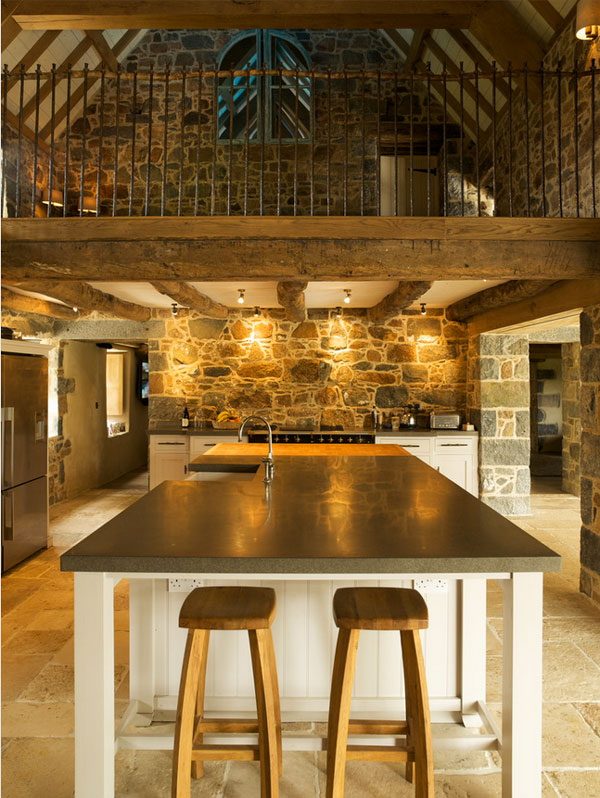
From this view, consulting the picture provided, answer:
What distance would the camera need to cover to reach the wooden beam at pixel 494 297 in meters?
4.49

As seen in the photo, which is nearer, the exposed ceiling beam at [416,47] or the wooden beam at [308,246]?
the wooden beam at [308,246]

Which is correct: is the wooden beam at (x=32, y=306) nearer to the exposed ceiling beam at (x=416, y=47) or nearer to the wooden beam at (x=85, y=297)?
the wooden beam at (x=85, y=297)

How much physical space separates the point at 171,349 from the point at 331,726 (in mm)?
5666

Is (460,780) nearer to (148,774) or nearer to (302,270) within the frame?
(148,774)

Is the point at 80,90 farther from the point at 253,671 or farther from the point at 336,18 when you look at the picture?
the point at 253,671

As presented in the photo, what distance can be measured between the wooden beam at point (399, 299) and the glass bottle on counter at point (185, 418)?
2.48m

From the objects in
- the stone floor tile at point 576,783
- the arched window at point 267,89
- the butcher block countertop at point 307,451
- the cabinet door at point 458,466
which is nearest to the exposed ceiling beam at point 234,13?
the arched window at point 267,89

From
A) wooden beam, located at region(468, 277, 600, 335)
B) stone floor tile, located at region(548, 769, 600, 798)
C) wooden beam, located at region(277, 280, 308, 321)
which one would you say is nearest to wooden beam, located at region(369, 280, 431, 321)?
wooden beam, located at region(277, 280, 308, 321)

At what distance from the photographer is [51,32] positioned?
585 centimetres

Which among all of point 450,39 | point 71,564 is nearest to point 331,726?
point 71,564

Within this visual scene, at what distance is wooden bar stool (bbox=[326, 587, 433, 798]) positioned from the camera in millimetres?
1839

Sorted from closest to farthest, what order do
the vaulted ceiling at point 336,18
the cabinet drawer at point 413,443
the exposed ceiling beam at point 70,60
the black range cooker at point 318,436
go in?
the vaulted ceiling at point 336,18 < the exposed ceiling beam at point 70,60 < the cabinet drawer at point 413,443 < the black range cooker at point 318,436

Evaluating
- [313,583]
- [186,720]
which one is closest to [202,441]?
[313,583]

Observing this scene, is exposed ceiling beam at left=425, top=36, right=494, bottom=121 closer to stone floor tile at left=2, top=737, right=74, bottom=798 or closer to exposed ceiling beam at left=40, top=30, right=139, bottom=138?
exposed ceiling beam at left=40, top=30, right=139, bottom=138
